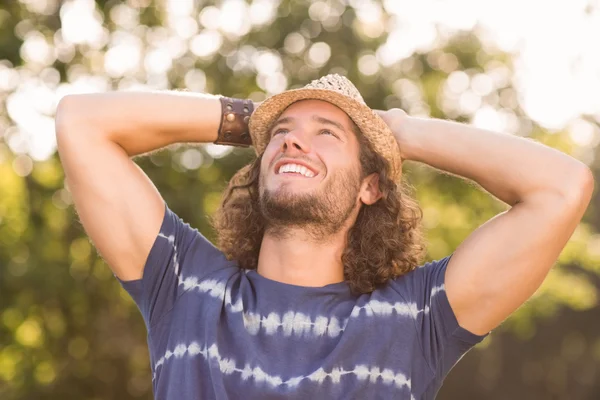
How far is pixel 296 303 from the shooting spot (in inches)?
99.2

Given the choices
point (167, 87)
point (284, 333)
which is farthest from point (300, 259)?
point (167, 87)

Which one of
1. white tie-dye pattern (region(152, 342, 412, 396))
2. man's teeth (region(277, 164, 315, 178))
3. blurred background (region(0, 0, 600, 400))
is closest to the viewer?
white tie-dye pattern (region(152, 342, 412, 396))

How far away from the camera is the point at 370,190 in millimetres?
2936

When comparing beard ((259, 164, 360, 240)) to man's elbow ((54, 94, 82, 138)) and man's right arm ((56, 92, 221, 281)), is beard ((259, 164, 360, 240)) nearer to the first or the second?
man's right arm ((56, 92, 221, 281))

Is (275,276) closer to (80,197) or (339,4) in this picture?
(80,197)

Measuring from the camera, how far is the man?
240 cm

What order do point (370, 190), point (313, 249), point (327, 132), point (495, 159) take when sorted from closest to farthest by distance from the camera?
point (495, 159) < point (313, 249) < point (327, 132) < point (370, 190)

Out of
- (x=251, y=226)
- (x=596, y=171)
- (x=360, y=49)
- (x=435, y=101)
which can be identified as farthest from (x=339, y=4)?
(x=596, y=171)

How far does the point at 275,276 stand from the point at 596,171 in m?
17.1

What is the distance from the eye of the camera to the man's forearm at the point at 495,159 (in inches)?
98.2

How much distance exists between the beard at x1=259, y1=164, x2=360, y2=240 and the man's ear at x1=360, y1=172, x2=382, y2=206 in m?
0.12

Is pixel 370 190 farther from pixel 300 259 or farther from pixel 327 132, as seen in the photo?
pixel 300 259

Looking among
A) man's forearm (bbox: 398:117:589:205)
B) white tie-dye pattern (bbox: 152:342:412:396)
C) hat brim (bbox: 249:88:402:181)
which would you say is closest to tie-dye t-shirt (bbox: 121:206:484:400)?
white tie-dye pattern (bbox: 152:342:412:396)

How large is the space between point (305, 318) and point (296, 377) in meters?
0.21
